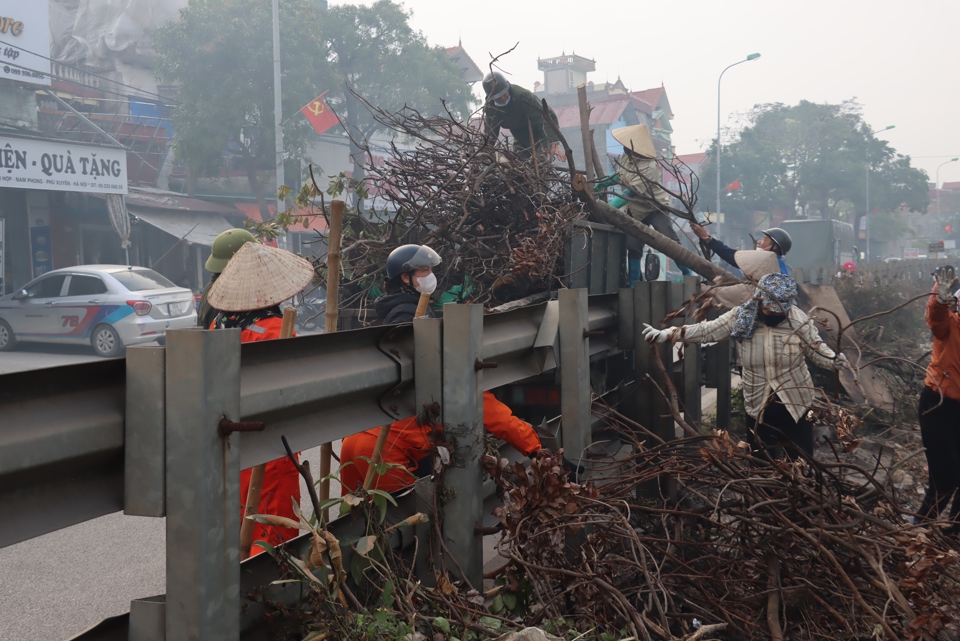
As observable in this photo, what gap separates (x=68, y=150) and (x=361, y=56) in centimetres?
1505

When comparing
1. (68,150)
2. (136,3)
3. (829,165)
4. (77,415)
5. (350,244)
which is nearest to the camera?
(77,415)

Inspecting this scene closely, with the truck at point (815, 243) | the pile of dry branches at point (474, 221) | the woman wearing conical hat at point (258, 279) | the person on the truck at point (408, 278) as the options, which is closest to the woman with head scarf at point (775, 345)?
the pile of dry branches at point (474, 221)

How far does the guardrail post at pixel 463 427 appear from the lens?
2.53 meters

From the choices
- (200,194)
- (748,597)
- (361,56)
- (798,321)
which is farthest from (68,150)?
(748,597)

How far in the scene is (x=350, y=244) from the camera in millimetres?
5961

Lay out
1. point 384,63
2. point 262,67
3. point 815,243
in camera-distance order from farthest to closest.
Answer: point 384,63 → point 262,67 → point 815,243

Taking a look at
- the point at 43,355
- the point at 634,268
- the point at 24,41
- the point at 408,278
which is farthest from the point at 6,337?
the point at 408,278

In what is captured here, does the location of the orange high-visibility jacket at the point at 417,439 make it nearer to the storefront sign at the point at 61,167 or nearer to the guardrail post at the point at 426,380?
the guardrail post at the point at 426,380

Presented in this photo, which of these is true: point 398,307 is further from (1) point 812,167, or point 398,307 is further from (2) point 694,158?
(2) point 694,158

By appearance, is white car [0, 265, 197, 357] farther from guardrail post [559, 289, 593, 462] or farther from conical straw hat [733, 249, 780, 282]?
guardrail post [559, 289, 593, 462]

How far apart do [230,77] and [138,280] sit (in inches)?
727

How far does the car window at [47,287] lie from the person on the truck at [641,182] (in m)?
13.7

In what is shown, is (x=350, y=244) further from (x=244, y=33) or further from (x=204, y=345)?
(x=244, y=33)

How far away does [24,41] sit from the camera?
25.3m
